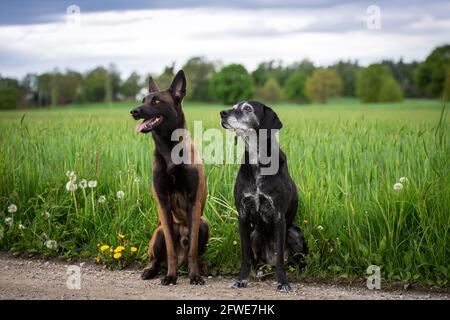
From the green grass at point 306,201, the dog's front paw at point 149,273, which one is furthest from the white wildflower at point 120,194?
the dog's front paw at point 149,273

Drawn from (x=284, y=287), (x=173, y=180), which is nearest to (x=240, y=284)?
(x=284, y=287)

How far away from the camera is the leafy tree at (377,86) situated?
39.4 m

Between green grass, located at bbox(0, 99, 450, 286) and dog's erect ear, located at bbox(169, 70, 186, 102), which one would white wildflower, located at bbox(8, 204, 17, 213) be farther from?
dog's erect ear, located at bbox(169, 70, 186, 102)

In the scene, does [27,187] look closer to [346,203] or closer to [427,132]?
[346,203]

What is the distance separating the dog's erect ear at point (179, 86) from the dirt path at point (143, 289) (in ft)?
5.44

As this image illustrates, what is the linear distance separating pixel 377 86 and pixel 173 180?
38798mm

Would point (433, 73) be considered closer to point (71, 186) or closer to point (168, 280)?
point (71, 186)

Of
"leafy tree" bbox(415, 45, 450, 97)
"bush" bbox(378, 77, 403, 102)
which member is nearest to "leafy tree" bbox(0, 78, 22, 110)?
"leafy tree" bbox(415, 45, 450, 97)

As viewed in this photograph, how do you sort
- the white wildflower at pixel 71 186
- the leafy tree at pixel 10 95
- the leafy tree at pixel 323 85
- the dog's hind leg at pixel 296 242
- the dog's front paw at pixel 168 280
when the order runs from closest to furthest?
the dog's front paw at pixel 168 280 < the dog's hind leg at pixel 296 242 < the white wildflower at pixel 71 186 < the leafy tree at pixel 10 95 < the leafy tree at pixel 323 85

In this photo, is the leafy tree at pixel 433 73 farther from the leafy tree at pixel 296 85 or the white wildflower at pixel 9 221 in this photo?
the white wildflower at pixel 9 221

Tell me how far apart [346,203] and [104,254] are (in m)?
2.47

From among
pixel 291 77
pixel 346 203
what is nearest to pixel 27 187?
pixel 346 203

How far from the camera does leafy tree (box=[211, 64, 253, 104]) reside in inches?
998

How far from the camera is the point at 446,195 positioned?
18.0ft
